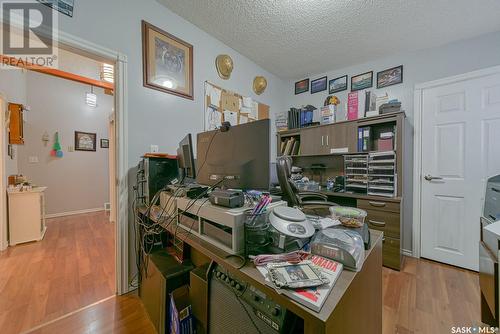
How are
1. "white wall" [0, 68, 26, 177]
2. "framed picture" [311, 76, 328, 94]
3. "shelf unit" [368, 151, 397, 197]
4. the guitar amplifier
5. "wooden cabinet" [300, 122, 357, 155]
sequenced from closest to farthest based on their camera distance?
Answer: the guitar amplifier, "shelf unit" [368, 151, 397, 197], "wooden cabinet" [300, 122, 357, 155], "white wall" [0, 68, 26, 177], "framed picture" [311, 76, 328, 94]

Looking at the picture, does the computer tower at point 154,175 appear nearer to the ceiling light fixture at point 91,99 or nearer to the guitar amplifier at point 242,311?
the guitar amplifier at point 242,311

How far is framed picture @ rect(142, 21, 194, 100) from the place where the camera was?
6.07 feet

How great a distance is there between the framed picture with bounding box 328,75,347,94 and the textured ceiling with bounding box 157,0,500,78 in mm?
348

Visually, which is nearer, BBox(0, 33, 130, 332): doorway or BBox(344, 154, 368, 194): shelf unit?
BBox(0, 33, 130, 332): doorway

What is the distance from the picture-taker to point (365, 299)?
0.77m

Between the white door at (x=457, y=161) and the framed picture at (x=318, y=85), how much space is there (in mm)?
1283

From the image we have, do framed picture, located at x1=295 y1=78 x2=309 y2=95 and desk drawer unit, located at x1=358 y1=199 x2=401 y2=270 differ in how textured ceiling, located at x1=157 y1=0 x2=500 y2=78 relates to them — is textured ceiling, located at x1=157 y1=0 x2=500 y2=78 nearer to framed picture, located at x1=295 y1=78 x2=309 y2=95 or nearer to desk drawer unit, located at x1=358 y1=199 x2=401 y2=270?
framed picture, located at x1=295 y1=78 x2=309 y2=95

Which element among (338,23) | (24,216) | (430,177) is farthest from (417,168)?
(24,216)

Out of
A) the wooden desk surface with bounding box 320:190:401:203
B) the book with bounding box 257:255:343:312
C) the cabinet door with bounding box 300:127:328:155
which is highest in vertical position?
the cabinet door with bounding box 300:127:328:155

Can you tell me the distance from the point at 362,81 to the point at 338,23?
3.49 ft

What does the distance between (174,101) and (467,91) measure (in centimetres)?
323

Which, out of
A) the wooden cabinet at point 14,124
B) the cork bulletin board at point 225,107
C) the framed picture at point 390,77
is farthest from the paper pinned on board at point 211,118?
the wooden cabinet at point 14,124

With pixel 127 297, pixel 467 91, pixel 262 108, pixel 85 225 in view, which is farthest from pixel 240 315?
pixel 85 225

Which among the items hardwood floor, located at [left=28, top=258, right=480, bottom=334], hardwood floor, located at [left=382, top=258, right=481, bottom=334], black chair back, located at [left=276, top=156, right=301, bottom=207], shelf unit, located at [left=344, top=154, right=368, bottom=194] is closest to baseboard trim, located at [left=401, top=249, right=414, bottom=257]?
hardwood floor, located at [left=382, top=258, right=481, bottom=334]
